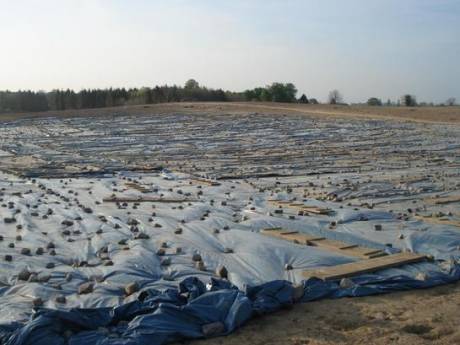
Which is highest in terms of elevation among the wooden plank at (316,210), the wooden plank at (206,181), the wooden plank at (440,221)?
the wooden plank at (440,221)

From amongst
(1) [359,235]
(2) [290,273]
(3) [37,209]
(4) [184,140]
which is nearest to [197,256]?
(2) [290,273]

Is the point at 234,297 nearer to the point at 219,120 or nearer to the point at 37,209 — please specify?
the point at 37,209

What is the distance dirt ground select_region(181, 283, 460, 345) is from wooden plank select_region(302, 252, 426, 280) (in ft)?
1.27

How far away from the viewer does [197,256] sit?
6020mm

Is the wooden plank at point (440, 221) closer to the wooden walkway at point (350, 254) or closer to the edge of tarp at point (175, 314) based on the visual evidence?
the wooden walkway at point (350, 254)

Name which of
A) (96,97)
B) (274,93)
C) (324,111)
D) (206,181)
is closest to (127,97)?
(96,97)

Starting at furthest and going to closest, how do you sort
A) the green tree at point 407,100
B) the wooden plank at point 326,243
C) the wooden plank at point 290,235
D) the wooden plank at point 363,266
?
the green tree at point 407,100, the wooden plank at point 290,235, the wooden plank at point 326,243, the wooden plank at point 363,266

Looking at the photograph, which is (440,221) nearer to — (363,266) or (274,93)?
(363,266)

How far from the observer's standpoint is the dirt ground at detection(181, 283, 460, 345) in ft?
13.9

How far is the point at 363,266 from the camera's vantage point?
5.57 m

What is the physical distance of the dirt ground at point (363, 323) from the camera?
4230mm

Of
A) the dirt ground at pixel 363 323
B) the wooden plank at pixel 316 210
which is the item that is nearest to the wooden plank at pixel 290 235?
the wooden plank at pixel 316 210

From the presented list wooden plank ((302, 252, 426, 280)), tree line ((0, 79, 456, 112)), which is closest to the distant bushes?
tree line ((0, 79, 456, 112))

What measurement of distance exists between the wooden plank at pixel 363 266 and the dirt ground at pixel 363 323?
1.27 ft
